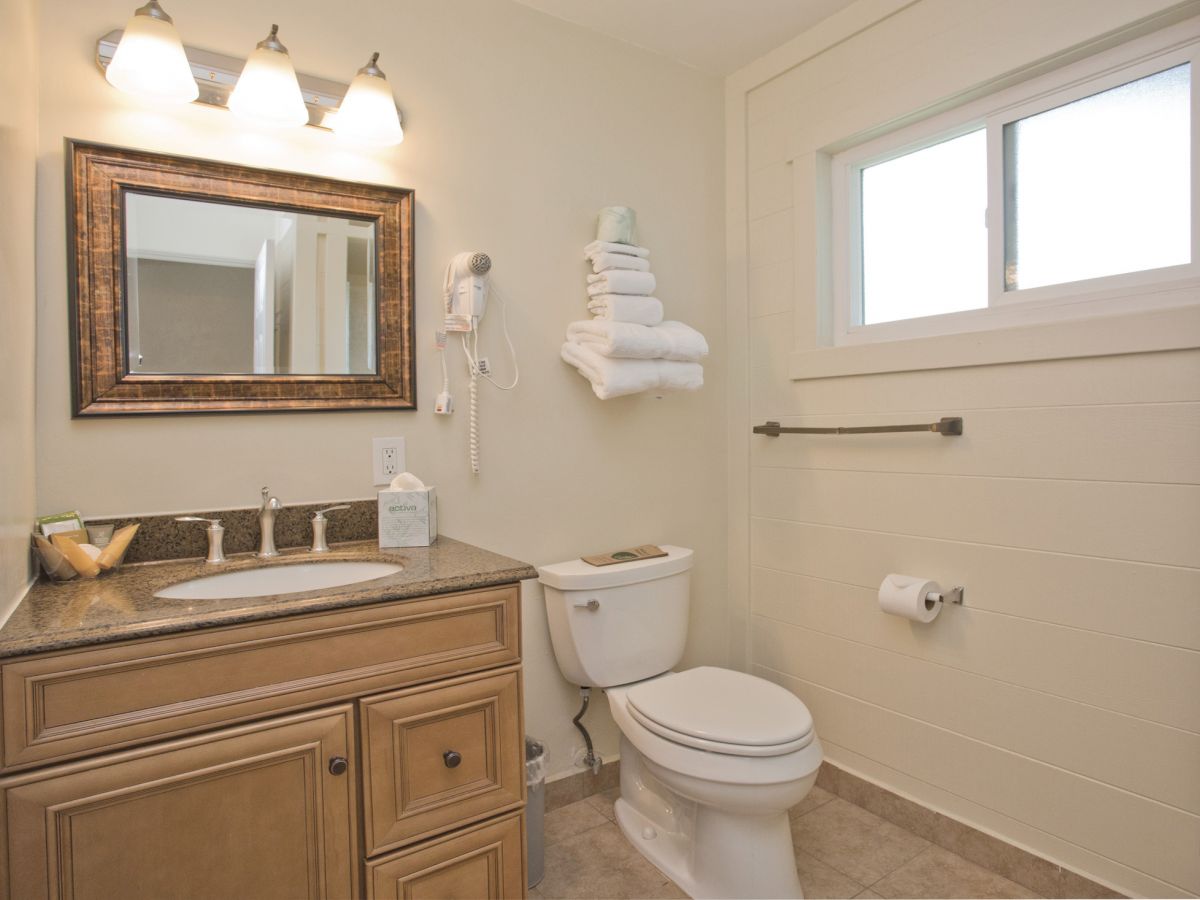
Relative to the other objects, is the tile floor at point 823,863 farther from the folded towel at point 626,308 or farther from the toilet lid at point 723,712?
the folded towel at point 626,308

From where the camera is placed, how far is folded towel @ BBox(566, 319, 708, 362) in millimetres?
1921

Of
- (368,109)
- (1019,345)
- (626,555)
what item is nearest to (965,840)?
(626,555)

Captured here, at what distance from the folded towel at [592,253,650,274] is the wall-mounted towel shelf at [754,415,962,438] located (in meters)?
0.66

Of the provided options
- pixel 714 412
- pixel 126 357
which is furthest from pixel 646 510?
pixel 126 357

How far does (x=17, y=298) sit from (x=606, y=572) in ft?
4.55

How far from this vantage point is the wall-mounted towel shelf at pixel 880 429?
5.93ft

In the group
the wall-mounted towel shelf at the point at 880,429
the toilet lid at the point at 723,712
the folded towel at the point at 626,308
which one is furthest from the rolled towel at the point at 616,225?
the toilet lid at the point at 723,712

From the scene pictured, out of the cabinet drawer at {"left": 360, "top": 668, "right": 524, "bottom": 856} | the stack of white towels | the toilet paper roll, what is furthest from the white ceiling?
the cabinet drawer at {"left": 360, "top": 668, "right": 524, "bottom": 856}

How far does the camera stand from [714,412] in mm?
2443

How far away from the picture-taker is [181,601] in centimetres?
118

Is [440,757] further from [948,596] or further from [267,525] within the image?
[948,596]

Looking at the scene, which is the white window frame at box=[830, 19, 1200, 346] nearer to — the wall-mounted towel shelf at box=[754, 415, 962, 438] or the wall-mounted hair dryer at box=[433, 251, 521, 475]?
the wall-mounted towel shelf at box=[754, 415, 962, 438]

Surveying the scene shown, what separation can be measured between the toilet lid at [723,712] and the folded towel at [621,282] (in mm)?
1096

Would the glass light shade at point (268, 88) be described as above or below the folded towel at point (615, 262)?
above
